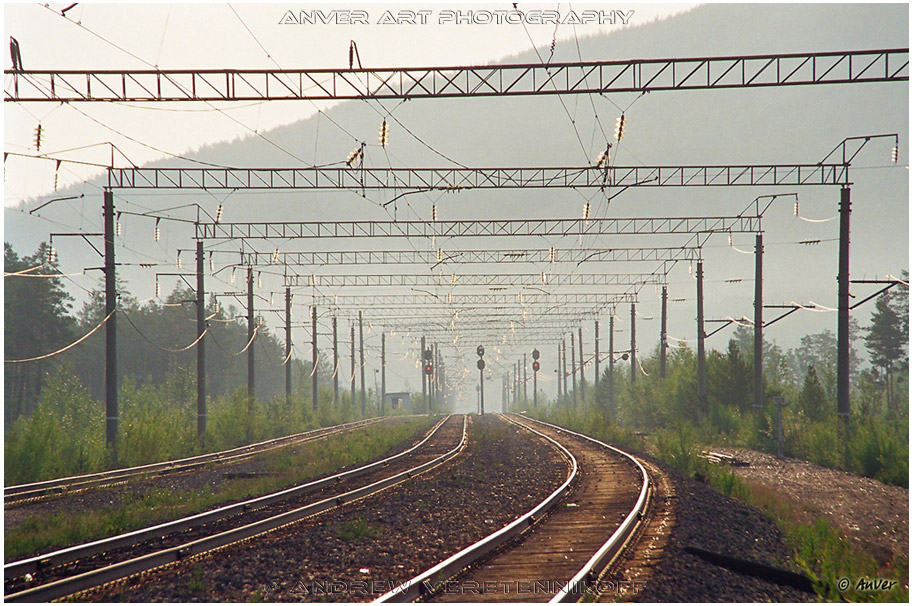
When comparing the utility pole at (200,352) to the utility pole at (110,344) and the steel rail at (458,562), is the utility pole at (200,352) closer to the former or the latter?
the utility pole at (110,344)

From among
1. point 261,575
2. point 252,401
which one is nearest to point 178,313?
point 252,401

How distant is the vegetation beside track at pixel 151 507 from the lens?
12.3m

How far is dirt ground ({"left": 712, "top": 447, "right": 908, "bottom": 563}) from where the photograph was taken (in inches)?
545

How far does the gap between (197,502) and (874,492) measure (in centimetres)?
1610

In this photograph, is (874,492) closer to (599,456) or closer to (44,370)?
(599,456)

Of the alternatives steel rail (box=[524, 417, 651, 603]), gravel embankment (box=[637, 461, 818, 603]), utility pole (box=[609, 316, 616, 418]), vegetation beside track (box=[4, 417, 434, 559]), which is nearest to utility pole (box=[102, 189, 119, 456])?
vegetation beside track (box=[4, 417, 434, 559])

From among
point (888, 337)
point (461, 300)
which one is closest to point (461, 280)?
point (461, 300)

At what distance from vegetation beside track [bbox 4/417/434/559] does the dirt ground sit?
478 inches

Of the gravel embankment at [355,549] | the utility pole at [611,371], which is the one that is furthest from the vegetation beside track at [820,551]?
the utility pole at [611,371]

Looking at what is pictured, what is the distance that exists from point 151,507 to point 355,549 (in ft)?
22.0

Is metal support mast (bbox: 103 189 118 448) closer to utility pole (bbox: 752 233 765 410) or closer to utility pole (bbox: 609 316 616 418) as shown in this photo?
utility pole (bbox: 752 233 765 410)

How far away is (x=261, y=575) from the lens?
9758 millimetres

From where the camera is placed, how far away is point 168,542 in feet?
38.8

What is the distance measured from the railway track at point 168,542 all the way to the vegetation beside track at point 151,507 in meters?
1.05
